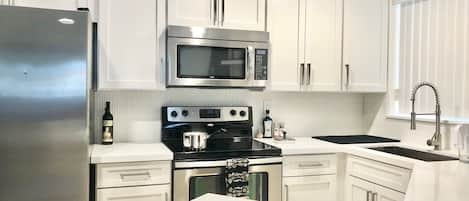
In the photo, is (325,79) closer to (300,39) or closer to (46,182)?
(300,39)

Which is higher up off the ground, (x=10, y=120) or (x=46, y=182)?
(x=10, y=120)

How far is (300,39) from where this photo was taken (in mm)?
3232

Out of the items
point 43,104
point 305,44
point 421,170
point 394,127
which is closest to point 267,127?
A: point 305,44

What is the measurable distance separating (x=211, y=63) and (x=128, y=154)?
86 cm

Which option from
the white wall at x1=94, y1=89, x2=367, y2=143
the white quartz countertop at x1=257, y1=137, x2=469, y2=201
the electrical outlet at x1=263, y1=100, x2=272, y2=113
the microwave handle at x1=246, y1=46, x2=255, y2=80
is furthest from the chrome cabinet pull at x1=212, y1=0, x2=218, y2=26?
the white quartz countertop at x1=257, y1=137, x2=469, y2=201

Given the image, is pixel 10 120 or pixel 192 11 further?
pixel 192 11

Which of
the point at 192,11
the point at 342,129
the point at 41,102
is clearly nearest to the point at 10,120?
the point at 41,102

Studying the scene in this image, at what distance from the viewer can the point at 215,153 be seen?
2.70m

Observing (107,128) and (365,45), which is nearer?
(107,128)

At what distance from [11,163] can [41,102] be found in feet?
1.11

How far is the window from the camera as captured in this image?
286 cm

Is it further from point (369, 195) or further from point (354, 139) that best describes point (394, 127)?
point (369, 195)

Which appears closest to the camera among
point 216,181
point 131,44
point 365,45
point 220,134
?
point 216,181

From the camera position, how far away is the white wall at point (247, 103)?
123 inches
